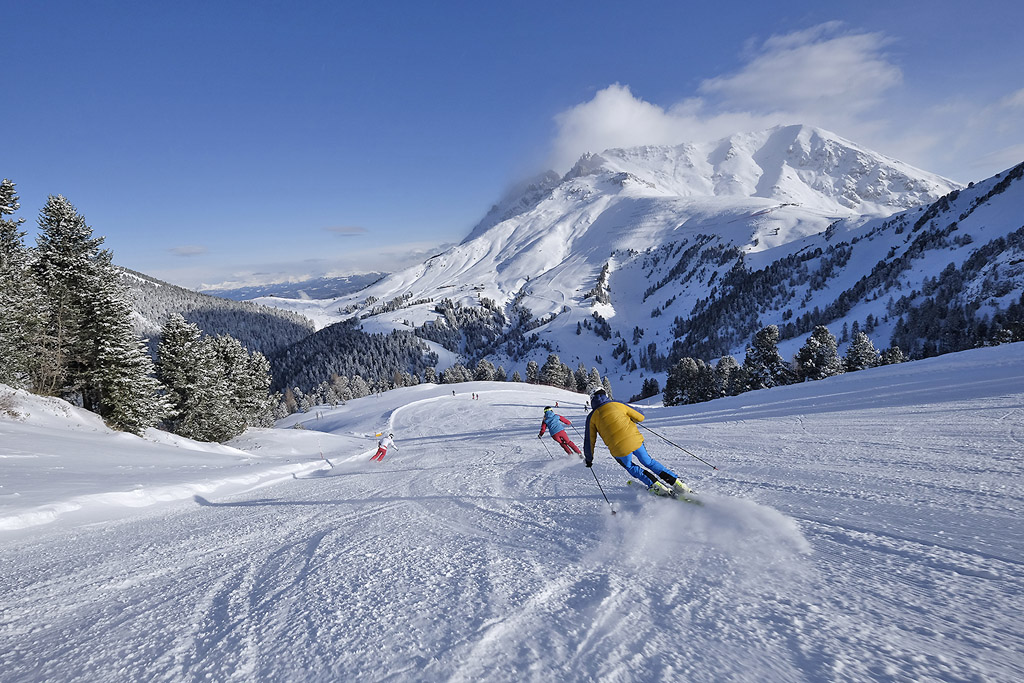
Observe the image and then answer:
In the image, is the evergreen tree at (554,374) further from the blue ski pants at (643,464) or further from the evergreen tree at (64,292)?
the blue ski pants at (643,464)

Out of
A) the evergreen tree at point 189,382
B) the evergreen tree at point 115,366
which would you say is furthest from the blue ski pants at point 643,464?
the evergreen tree at point 189,382

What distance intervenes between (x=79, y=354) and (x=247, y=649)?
25.7m

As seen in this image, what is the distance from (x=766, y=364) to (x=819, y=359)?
4.66 m

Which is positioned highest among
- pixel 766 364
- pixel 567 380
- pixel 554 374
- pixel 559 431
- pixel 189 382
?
pixel 766 364

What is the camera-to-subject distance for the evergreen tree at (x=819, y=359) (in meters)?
42.3

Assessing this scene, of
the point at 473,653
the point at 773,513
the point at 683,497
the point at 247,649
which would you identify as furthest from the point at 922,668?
the point at 247,649

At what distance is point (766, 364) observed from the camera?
45.5m

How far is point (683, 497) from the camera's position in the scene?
5746mm

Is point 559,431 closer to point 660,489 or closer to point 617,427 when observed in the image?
point 617,427

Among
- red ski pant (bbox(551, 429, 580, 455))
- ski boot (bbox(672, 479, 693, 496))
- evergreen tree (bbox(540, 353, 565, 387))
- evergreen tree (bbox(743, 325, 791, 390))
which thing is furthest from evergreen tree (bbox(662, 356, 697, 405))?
ski boot (bbox(672, 479, 693, 496))

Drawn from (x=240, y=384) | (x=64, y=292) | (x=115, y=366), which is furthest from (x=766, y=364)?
(x=64, y=292)

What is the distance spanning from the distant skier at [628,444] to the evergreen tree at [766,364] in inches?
1778

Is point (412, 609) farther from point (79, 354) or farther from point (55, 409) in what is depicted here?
point (79, 354)

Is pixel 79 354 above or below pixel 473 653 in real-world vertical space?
above
